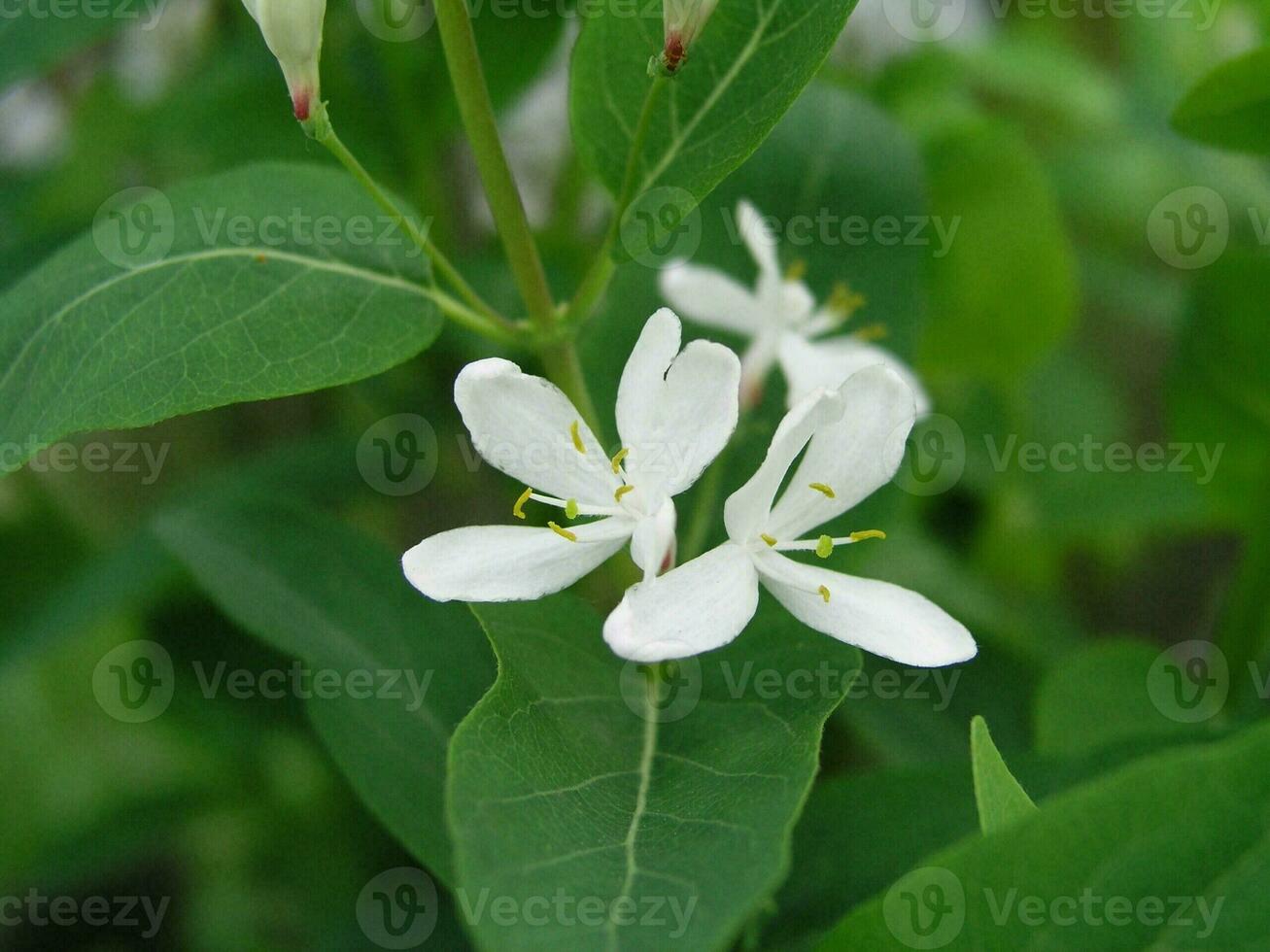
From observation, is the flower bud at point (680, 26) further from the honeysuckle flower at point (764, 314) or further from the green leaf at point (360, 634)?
the green leaf at point (360, 634)

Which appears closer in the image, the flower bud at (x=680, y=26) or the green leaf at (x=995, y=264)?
the flower bud at (x=680, y=26)

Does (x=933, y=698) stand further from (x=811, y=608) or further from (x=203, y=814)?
(x=203, y=814)

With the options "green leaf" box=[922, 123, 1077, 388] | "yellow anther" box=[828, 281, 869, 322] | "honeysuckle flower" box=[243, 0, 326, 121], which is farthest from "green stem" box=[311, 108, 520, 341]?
"green leaf" box=[922, 123, 1077, 388]

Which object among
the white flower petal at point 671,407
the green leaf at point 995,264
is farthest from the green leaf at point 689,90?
the green leaf at point 995,264

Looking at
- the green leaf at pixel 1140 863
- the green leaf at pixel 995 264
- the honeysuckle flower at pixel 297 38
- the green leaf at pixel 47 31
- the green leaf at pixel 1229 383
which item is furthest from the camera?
the green leaf at pixel 995 264

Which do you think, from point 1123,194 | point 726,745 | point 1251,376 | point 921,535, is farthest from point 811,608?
point 1123,194

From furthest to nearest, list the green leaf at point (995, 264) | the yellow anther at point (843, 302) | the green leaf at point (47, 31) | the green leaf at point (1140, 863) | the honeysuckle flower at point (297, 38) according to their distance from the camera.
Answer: the green leaf at point (995, 264) → the yellow anther at point (843, 302) → the green leaf at point (47, 31) → the honeysuckle flower at point (297, 38) → the green leaf at point (1140, 863)

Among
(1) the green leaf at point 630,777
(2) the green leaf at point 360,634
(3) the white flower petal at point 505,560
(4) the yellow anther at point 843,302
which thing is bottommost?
(2) the green leaf at point 360,634
